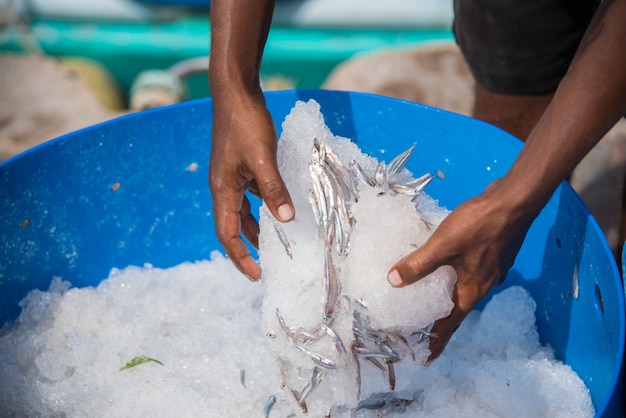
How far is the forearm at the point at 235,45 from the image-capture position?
1.42m

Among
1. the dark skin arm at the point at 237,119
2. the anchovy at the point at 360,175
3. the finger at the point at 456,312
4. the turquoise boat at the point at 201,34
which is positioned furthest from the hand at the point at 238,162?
the turquoise boat at the point at 201,34

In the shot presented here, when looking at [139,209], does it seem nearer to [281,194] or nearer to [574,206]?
[281,194]

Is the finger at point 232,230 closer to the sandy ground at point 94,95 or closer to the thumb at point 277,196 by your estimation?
the thumb at point 277,196

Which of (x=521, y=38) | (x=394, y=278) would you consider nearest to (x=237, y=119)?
(x=394, y=278)

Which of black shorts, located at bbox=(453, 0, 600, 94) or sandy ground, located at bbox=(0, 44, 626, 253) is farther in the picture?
sandy ground, located at bbox=(0, 44, 626, 253)

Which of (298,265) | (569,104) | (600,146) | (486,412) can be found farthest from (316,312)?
(600,146)

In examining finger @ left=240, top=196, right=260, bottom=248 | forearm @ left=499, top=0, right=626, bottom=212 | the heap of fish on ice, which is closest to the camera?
Result: forearm @ left=499, top=0, right=626, bottom=212

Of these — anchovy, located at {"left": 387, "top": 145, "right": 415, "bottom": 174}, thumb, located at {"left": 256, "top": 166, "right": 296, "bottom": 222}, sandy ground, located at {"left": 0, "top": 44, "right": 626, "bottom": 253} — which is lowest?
anchovy, located at {"left": 387, "top": 145, "right": 415, "bottom": 174}

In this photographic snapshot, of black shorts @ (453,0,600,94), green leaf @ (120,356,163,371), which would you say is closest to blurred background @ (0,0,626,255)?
black shorts @ (453,0,600,94)

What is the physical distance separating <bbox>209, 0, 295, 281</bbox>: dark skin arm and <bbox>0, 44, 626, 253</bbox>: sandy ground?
1.73m

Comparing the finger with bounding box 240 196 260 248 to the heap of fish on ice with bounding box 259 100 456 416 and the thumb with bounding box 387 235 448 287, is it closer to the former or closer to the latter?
the heap of fish on ice with bounding box 259 100 456 416

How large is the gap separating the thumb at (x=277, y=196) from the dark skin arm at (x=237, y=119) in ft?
0.07

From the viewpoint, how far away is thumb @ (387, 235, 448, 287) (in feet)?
3.80

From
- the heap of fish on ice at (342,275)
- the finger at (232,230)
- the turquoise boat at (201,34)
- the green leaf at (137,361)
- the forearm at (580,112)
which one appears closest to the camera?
the forearm at (580,112)
